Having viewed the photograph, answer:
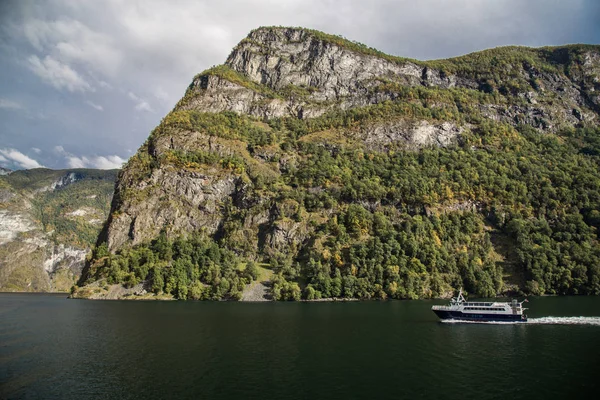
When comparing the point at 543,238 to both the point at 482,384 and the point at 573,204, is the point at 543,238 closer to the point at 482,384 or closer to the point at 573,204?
the point at 573,204

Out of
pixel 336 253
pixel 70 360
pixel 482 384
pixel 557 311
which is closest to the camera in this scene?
pixel 482 384

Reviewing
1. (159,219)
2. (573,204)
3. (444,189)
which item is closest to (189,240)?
(159,219)

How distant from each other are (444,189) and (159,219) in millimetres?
150774

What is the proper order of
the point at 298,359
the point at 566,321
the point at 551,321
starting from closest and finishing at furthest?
the point at 298,359 < the point at 566,321 < the point at 551,321

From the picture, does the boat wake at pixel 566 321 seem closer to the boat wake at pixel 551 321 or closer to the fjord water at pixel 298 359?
the boat wake at pixel 551 321

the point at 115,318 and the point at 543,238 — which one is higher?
the point at 543,238

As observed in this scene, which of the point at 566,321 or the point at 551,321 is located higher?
the point at 566,321

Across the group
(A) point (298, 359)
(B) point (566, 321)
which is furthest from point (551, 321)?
(A) point (298, 359)

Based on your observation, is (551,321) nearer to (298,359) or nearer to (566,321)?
(566,321)

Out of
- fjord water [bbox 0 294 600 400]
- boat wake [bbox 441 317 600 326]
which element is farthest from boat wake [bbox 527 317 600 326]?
fjord water [bbox 0 294 600 400]

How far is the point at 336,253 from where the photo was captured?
15612 centimetres

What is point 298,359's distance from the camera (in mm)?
50594

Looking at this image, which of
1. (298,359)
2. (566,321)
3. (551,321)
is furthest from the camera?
(551,321)

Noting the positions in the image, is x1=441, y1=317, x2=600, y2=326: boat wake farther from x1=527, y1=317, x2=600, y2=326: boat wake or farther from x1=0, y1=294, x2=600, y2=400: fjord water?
x1=0, y1=294, x2=600, y2=400: fjord water
